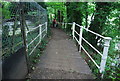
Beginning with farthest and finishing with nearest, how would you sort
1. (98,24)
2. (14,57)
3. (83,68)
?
(98,24)
(83,68)
(14,57)

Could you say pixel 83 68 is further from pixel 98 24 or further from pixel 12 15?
pixel 98 24

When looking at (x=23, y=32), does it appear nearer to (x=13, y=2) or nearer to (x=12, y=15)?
(x=12, y=15)

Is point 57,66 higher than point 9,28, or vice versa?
point 9,28

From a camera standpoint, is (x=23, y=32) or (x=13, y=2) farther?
(x=23, y=32)

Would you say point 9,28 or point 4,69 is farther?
point 9,28

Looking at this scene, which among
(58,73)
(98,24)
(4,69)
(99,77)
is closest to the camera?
(4,69)

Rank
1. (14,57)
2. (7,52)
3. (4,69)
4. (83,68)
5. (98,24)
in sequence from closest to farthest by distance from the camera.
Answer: (4,69), (7,52), (14,57), (83,68), (98,24)

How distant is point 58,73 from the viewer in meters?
2.44

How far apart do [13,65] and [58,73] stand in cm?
110

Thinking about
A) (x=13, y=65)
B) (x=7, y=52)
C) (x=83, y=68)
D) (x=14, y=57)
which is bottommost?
(x=83, y=68)

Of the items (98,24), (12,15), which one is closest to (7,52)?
(12,15)

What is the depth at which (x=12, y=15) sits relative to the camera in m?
1.73

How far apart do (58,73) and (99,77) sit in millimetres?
920

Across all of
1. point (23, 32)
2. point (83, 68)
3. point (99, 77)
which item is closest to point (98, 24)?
point (83, 68)
